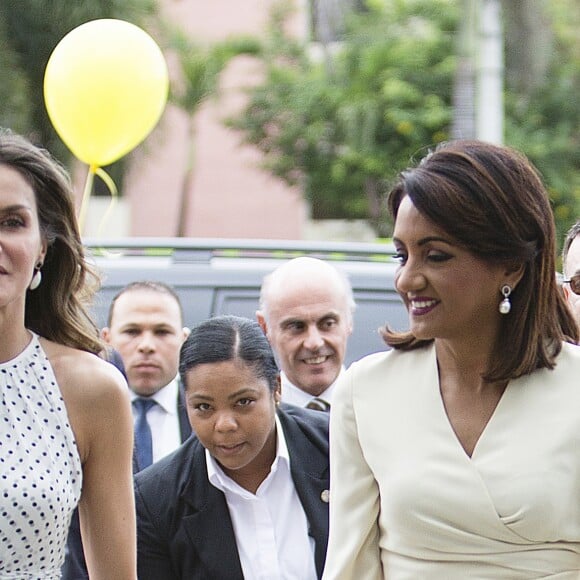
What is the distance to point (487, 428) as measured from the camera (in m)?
3.07

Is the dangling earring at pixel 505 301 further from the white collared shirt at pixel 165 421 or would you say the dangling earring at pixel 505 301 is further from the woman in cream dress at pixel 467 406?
the white collared shirt at pixel 165 421

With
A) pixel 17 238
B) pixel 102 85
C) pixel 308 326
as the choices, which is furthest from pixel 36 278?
pixel 102 85

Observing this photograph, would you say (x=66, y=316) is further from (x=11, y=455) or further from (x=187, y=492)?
(x=187, y=492)

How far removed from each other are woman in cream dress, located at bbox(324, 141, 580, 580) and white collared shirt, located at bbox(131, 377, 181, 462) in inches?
93.5

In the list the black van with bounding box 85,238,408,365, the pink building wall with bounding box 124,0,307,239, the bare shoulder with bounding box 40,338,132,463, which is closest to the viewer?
the bare shoulder with bounding box 40,338,132,463

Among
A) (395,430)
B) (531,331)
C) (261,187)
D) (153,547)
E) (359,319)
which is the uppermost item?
(261,187)

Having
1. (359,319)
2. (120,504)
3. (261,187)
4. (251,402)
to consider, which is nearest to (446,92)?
(261,187)

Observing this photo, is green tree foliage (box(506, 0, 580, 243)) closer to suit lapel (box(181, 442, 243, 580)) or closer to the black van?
the black van

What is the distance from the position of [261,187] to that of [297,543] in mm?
17544

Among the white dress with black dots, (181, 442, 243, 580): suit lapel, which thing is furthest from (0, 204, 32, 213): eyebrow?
(181, 442, 243, 580): suit lapel

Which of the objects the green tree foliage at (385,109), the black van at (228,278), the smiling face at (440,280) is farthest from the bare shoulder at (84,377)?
the green tree foliage at (385,109)

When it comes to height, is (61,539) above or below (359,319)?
below

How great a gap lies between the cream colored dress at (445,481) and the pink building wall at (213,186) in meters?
18.1

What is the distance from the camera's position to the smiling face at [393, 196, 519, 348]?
306cm
